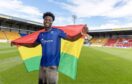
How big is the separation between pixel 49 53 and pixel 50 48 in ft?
0.37

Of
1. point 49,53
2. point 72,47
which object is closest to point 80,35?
point 72,47

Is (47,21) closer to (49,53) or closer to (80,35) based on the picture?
(49,53)

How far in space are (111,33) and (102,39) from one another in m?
3.65

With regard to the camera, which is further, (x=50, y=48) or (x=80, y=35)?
(x=80, y=35)

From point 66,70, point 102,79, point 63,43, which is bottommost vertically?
point 102,79

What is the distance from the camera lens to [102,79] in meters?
11.1

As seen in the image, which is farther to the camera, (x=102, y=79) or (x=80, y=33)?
(x=102, y=79)

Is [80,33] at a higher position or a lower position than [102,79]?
higher

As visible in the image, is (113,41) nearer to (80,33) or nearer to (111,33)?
(111,33)

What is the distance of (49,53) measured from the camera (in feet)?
19.9

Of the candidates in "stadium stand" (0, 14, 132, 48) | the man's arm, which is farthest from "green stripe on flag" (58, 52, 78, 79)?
"stadium stand" (0, 14, 132, 48)

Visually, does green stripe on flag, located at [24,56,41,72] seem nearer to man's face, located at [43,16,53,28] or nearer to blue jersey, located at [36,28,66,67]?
blue jersey, located at [36,28,66,67]

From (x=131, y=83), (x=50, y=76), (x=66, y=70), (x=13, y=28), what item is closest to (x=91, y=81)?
(x=131, y=83)

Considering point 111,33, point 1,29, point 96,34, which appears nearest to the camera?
point 1,29
